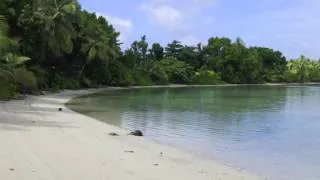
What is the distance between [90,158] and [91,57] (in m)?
49.1

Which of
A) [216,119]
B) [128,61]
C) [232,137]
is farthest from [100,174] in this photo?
[128,61]

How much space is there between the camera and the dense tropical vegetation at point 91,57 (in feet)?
132

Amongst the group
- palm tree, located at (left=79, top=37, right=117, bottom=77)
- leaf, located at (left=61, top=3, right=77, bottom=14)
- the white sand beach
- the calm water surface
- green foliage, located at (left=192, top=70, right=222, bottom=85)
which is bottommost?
the calm water surface

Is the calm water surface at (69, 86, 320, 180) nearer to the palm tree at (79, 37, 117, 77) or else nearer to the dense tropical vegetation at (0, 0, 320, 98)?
the dense tropical vegetation at (0, 0, 320, 98)

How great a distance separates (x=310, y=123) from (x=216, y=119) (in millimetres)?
4921

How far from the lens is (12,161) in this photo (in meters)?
11.4

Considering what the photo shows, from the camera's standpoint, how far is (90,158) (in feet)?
41.9

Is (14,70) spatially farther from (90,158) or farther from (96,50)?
(96,50)

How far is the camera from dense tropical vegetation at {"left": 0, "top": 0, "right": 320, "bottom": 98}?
40.2m

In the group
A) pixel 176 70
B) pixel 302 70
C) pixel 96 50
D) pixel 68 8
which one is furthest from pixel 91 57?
pixel 302 70

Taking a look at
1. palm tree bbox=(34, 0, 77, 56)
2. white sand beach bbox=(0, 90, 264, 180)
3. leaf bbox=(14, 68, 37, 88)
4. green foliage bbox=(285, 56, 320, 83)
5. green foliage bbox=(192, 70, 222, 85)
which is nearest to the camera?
white sand beach bbox=(0, 90, 264, 180)

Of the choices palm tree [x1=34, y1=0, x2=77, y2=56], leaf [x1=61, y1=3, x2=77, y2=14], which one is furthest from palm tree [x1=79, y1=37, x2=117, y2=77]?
leaf [x1=61, y1=3, x2=77, y2=14]

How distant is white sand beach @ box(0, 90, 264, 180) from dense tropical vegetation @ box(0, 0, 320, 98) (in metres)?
6.43

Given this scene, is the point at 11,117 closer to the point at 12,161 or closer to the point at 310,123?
the point at 12,161
